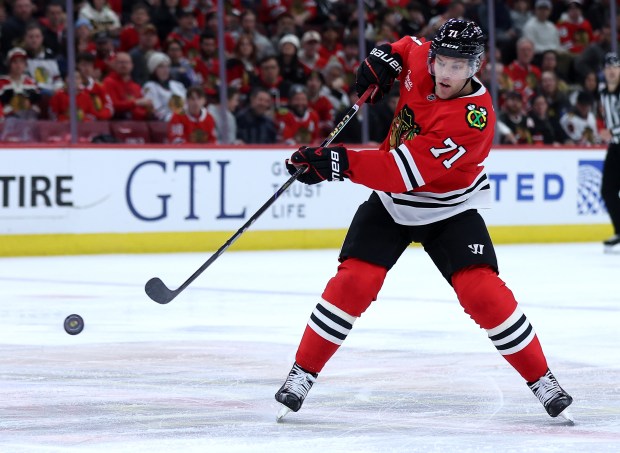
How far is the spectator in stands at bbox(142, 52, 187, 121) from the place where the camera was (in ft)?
33.8

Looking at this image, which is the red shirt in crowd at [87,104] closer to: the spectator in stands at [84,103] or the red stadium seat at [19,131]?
the spectator in stands at [84,103]

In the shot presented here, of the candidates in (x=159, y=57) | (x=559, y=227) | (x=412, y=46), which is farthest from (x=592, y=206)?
(x=412, y=46)

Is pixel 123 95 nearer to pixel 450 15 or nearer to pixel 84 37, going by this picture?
pixel 84 37

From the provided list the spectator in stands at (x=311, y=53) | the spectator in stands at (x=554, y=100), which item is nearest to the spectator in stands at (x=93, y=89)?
the spectator in stands at (x=311, y=53)

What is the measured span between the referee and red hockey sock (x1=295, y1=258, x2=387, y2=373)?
6.97 metres

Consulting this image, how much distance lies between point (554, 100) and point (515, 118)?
27.3 inches

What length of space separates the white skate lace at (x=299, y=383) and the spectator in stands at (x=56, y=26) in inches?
256

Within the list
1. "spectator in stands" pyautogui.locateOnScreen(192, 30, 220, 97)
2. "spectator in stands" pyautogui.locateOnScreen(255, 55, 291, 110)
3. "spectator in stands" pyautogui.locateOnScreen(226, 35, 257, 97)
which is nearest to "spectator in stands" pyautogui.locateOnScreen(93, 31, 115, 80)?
"spectator in stands" pyautogui.locateOnScreen(192, 30, 220, 97)

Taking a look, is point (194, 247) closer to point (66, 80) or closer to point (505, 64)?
point (66, 80)

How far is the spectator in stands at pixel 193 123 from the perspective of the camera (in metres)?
10.4

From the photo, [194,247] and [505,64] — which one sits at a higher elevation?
[505,64]

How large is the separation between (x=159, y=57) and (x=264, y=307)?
427 cm

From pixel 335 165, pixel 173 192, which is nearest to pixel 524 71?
pixel 173 192

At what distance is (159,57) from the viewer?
10.4 m
